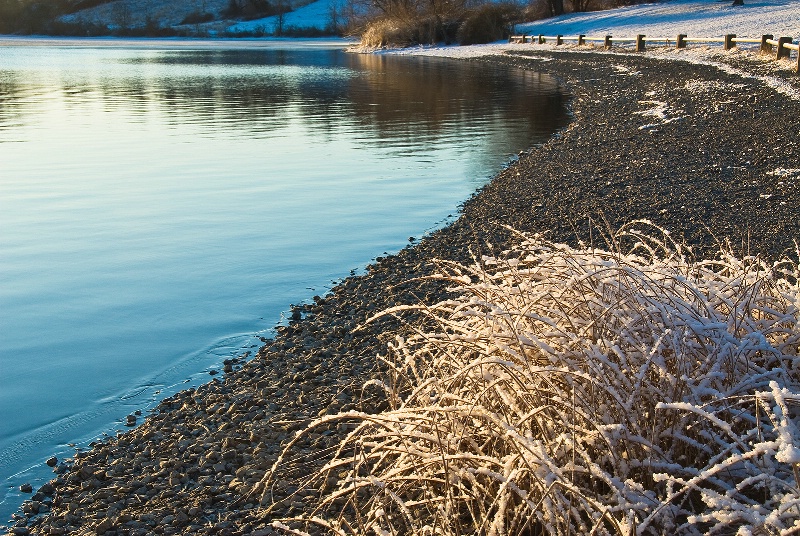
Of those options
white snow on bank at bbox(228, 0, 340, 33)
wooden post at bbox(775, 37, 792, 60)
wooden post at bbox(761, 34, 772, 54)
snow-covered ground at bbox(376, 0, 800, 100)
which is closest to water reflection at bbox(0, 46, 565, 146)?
Result: snow-covered ground at bbox(376, 0, 800, 100)

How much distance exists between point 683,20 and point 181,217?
1801 inches

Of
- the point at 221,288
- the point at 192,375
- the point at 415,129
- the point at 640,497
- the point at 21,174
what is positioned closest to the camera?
the point at 640,497

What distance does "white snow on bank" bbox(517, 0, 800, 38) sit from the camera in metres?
39.7

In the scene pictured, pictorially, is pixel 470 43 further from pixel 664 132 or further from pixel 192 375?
pixel 192 375

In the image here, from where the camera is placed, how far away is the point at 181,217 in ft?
36.0

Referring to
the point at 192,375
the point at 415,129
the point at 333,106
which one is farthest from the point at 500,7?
the point at 192,375

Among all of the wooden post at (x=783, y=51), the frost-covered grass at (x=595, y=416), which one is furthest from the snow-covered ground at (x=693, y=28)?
the frost-covered grass at (x=595, y=416)

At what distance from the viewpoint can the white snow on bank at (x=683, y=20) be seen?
39.7 meters

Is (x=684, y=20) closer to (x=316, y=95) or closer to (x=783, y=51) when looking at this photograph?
(x=783, y=51)

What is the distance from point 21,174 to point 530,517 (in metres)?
13.2

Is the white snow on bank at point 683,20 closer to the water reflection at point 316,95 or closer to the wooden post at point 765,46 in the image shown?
the wooden post at point 765,46

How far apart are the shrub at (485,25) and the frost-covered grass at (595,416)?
55.8 meters

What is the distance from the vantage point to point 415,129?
768 inches

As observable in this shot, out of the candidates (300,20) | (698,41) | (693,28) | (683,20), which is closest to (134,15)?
(300,20)
